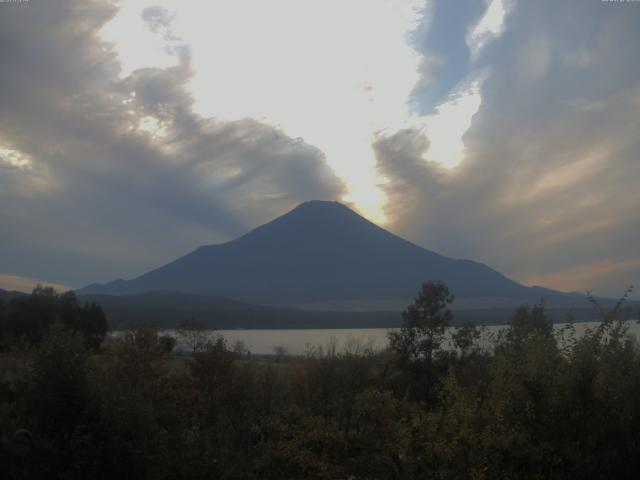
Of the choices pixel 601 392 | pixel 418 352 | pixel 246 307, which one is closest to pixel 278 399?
pixel 418 352

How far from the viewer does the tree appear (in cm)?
1856

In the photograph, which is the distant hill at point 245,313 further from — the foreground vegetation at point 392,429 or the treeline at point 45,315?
the foreground vegetation at point 392,429

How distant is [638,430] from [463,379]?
766 centimetres

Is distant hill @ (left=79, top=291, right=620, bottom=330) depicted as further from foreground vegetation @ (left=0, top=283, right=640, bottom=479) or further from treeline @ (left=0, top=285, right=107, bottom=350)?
foreground vegetation @ (left=0, top=283, right=640, bottom=479)

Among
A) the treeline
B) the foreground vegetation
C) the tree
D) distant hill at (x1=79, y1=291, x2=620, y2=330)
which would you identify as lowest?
the foreground vegetation

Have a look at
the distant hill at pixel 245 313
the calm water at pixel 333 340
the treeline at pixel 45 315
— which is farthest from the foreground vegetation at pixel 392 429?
the distant hill at pixel 245 313

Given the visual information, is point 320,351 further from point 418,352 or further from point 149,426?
point 149,426

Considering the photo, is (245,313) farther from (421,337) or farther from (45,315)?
(421,337)

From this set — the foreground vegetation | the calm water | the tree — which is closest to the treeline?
the calm water

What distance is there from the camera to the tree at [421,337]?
60.9 feet

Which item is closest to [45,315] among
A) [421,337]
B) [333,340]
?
[333,340]

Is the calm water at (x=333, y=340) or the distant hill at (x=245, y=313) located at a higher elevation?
the distant hill at (x=245, y=313)

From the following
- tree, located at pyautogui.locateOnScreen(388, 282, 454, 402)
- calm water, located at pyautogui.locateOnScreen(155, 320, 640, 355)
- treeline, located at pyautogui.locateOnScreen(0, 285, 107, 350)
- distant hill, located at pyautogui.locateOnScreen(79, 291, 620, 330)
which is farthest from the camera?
distant hill, located at pyautogui.locateOnScreen(79, 291, 620, 330)

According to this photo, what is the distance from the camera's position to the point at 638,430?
7.45 m
